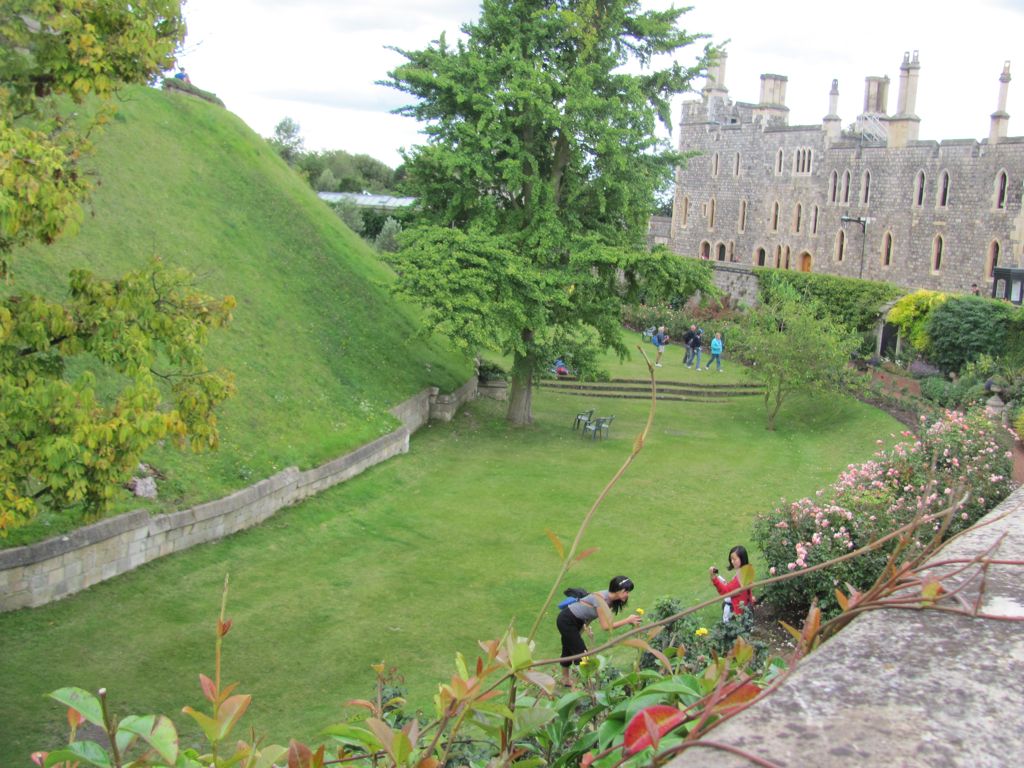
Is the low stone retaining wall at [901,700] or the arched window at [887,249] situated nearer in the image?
the low stone retaining wall at [901,700]

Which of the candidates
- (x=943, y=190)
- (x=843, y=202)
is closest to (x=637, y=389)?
(x=943, y=190)

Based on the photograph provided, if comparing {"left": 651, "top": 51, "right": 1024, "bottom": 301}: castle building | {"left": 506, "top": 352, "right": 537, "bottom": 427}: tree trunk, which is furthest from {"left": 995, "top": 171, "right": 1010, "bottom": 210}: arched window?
{"left": 506, "top": 352, "right": 537, "bottom": 427}: tree trunk

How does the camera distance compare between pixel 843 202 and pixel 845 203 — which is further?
pixel 843 202

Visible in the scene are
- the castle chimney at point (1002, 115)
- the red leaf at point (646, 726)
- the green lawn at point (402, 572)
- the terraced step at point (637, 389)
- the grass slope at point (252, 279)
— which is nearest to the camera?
the red leaf at point (646, 726)

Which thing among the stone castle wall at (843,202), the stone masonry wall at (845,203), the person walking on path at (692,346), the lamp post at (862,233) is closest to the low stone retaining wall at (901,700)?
the person walking on path at (692,346)

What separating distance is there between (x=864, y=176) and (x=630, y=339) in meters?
18.3

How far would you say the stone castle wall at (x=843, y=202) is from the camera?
147 ft

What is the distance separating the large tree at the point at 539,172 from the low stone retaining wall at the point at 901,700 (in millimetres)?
19824

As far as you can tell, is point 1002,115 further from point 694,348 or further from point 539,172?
point 539,172

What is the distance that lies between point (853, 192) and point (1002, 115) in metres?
8.75

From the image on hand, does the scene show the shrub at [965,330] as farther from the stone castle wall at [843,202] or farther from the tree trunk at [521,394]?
the tree trunk at [521,394]

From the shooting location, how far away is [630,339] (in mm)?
41312

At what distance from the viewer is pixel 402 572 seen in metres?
15.5

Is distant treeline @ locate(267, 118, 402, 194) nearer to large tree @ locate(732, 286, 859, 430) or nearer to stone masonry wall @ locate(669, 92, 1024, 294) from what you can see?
stone masonry wall @ locate(669, 92, 1024, 294)
